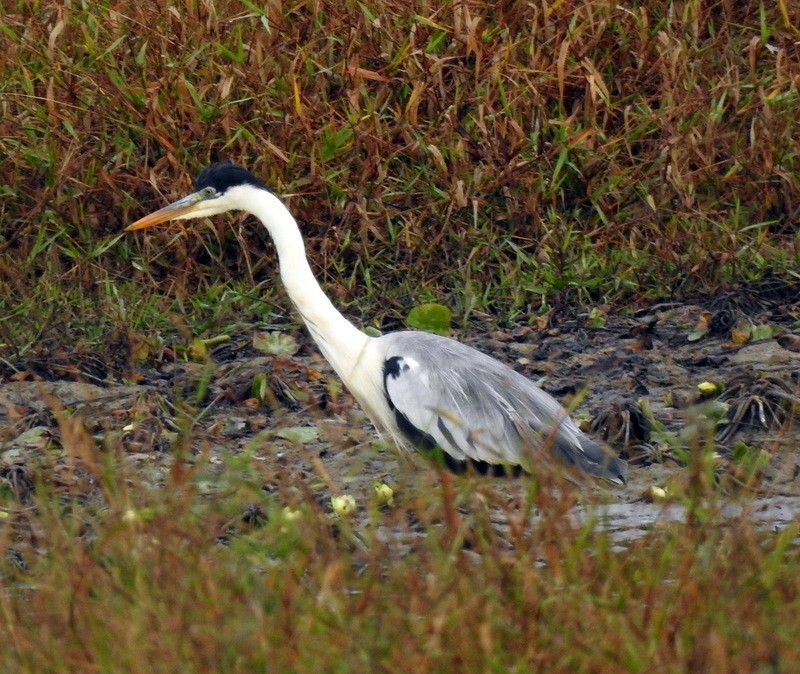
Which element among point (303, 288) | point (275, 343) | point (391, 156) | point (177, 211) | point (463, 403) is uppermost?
point (177, 211)

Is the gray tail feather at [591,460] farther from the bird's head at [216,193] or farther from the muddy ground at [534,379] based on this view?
the bird's head at [216,193]

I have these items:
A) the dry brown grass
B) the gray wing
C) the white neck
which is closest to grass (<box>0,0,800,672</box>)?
the dry brown grass

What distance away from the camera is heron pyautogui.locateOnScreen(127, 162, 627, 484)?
5113 mm

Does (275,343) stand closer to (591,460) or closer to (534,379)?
(534,379)

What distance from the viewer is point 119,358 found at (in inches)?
245

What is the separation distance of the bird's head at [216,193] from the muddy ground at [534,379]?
0.55m

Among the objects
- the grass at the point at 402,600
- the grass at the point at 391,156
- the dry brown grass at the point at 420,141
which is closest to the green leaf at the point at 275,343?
the grass at the point at 391,156

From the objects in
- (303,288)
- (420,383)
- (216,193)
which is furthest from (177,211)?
(420,383)

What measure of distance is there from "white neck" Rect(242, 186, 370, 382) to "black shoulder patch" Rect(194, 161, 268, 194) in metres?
0.03

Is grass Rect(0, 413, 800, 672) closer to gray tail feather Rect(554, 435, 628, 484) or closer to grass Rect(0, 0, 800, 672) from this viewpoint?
gray tail feather Rect(554, 435, 628, 484)

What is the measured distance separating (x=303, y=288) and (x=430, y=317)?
122 centimetres

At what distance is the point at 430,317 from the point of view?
6402 mm

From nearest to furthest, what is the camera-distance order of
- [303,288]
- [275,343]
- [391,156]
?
[303,288] → [275,343] → [391,156]

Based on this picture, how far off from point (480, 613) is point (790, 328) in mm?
3685
